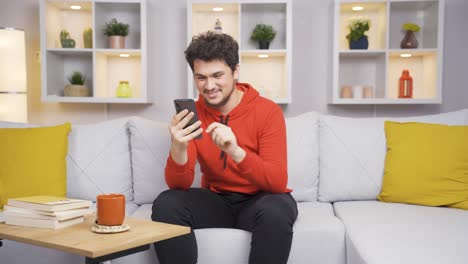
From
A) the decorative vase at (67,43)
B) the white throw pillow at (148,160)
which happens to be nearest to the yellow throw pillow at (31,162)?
the white throw pillow at (148,160)

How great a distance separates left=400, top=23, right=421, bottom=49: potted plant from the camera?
10.6 ft

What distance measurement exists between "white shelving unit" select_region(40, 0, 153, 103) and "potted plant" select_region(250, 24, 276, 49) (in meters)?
0.71

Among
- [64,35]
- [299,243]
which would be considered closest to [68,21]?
[64,35]

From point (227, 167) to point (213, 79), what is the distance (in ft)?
1.14

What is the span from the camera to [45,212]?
55.9 inches

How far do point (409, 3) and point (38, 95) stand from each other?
2.57m

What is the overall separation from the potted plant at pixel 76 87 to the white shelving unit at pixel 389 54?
5.27 feet

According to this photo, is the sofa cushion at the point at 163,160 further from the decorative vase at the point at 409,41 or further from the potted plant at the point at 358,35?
the decorative vase at the point at 409,41

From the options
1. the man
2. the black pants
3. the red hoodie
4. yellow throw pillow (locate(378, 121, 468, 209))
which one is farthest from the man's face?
yellow throw pillow (locate(378, 121, 468, 209))

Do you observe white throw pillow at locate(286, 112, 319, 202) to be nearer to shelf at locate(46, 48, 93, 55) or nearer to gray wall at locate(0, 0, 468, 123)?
gray wall at locate(0, 0, 468, 123)

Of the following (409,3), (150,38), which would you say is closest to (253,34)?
(150,38)

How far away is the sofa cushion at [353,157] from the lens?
7.79ft

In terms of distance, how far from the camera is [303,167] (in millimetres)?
2367

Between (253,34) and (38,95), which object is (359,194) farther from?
(38,95)
